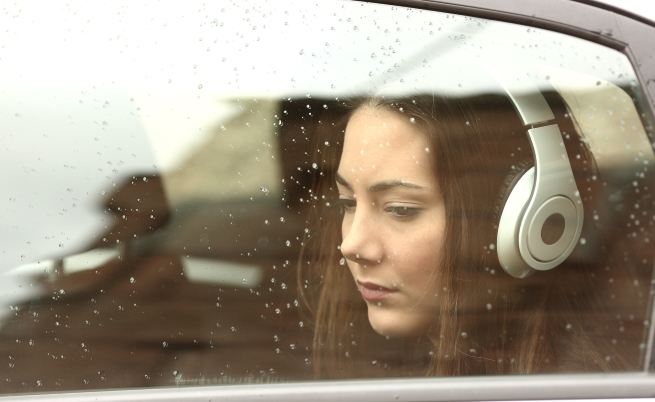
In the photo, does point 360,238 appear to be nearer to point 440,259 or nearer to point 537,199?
point 440,259

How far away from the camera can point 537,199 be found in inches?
47.8

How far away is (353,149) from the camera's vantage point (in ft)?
4.03

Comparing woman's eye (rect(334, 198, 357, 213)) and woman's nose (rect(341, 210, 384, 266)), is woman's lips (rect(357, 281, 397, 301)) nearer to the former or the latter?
woman's nose (rect(341, 210, 384, 266))

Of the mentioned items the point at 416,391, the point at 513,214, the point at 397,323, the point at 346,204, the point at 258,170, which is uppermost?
the point at 258,170

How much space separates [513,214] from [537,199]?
56 millimetres

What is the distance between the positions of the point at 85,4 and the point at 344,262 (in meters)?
0.75

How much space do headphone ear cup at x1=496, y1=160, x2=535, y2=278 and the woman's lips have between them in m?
0.25

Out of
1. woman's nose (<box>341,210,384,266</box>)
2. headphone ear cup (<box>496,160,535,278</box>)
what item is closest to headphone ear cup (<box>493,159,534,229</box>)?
headphone ear cup (<box>496,160,535,278</box>)

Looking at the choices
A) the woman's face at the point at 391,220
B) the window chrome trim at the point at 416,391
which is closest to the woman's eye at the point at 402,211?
the woman's face at the point at 391,220

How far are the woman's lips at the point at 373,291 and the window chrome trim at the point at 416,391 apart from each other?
0.17 meters

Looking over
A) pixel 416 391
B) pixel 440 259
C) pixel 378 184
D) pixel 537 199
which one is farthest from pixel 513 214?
pixel 416 391

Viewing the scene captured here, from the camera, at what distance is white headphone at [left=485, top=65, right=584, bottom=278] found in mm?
1215

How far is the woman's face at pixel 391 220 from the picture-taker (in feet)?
4.00

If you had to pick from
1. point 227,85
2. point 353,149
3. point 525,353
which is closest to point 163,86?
point 227,85
